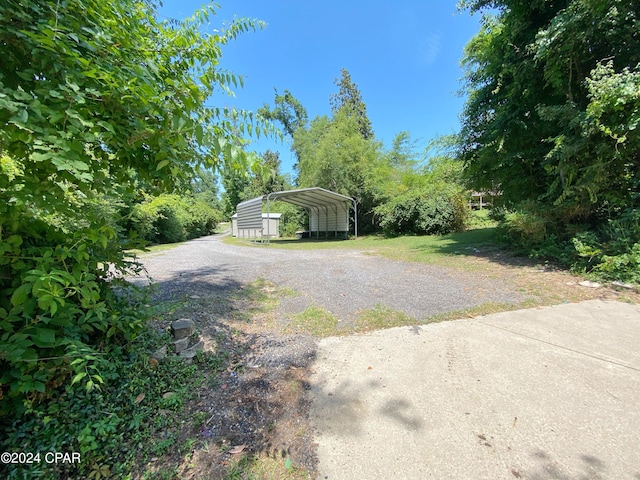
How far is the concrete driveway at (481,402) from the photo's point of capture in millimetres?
1376

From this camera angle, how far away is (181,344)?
2281 mm

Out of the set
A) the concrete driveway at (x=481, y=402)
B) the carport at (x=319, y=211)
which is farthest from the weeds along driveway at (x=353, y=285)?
the carport at (x=319, y=211)

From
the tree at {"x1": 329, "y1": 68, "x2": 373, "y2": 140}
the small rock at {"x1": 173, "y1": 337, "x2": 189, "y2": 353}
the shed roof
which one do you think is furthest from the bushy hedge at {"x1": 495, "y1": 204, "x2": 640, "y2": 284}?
the tree at {"x1": 329, "y1": 68, "x2": 373, "y2": 140}

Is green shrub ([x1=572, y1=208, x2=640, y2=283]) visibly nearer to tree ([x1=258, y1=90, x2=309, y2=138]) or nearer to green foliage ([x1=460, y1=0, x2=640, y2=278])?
green foliage ([x1=460, y1=0, x2=640, y2=278])

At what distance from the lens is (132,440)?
1483mm

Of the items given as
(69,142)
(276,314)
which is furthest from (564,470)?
(276,314)

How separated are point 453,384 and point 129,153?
264 cm

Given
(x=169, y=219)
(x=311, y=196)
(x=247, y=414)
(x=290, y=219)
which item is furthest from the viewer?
(x=290, y=219)

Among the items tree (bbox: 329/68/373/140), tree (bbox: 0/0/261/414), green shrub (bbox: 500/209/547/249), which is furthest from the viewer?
tree (bbox: 329/68/373/140)

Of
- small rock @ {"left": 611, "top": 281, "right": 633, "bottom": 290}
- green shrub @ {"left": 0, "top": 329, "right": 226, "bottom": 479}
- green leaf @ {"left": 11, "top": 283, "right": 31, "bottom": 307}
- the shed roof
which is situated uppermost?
the shed roof

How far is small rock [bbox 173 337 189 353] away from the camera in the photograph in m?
2.25

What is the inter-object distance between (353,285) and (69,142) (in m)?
4.20

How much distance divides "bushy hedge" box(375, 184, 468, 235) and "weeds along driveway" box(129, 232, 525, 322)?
765cm

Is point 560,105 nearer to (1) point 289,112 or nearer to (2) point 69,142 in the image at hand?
(2) point 69,142
